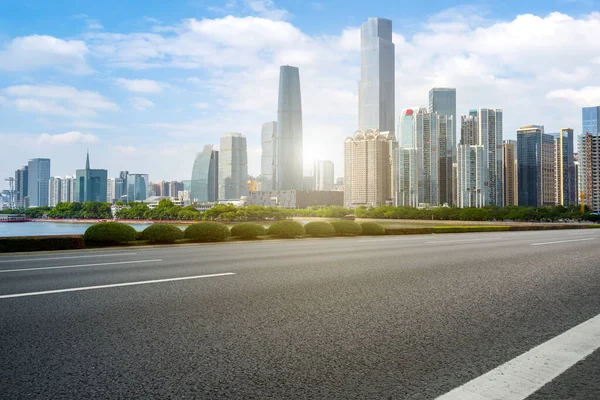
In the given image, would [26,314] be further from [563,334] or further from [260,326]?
[563,334]

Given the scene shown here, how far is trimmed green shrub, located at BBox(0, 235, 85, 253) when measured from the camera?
17250 millimetres

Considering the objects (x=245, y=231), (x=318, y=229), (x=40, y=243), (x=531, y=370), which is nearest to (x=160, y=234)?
(x=245, y=231)

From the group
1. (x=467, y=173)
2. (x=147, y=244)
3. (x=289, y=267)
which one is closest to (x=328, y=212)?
(x=467, y=173)

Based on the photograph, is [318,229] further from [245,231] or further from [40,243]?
[40,243]

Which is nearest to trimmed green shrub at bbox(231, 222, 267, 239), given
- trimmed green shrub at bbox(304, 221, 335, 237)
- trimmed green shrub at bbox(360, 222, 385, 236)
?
trimmed green shrub at bbox(304, 221, 335, 237)

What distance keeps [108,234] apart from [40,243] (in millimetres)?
2707

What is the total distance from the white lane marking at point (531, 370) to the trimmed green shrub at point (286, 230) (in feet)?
70.7

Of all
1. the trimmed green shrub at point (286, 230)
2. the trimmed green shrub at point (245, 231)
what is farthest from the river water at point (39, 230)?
the trimmed green shrub at point (245, 231)

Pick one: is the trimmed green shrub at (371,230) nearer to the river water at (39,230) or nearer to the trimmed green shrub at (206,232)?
the trimmed green shrub at (206,232)

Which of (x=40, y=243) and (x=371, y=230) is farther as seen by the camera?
(x=371, y=230)

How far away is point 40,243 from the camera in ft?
58.3

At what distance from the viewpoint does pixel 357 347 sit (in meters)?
4.20

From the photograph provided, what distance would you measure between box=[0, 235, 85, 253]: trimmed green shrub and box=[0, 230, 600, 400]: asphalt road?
958 cm

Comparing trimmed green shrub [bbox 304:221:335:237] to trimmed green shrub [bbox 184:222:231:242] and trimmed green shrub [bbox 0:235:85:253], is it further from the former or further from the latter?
trimmed green shrub [bbox 0:235:85:253]
